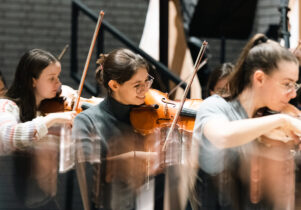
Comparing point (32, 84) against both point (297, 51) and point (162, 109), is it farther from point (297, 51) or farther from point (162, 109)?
point (297, 51)

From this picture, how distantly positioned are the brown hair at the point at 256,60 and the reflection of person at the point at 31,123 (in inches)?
18.7

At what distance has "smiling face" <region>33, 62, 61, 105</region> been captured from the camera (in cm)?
176

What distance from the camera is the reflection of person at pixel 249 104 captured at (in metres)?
0.76

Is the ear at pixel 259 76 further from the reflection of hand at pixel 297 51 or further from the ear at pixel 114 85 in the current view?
the reflection of hand at pixel 297 51

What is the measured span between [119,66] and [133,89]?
10 cm

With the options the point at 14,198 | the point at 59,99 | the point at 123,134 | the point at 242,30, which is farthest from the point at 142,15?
the point at 14,198

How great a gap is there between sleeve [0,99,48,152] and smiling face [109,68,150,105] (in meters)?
0.28

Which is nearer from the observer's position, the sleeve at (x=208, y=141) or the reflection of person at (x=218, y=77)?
the sleeve at (x=208, y=141)

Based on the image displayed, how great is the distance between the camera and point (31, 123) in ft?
4.48

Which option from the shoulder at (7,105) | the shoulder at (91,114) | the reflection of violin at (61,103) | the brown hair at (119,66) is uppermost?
the brown hair at (119,66)

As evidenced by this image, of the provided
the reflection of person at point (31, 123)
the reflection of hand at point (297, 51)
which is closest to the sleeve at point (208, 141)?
the reflection of person at point (31, 123)

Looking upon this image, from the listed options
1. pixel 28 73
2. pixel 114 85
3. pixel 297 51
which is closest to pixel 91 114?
pixel 114 85

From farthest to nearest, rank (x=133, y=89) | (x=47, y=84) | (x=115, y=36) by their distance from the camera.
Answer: (x=115, y=36), (x=47, y=84), (x=133, y=89)

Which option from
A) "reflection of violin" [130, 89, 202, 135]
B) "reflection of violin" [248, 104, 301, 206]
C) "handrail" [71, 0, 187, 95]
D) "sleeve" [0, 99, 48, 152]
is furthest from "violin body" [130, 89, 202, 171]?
"handrail" [71, 0, 187, 95]
